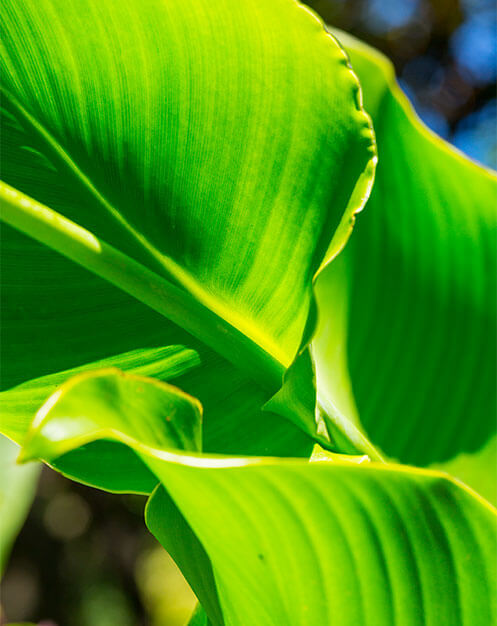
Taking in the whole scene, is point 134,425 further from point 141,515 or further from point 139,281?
point 141,515

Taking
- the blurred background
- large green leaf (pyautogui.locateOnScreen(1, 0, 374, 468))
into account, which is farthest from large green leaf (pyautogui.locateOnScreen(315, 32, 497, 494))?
the blurred background

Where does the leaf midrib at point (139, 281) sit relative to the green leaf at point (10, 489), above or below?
above

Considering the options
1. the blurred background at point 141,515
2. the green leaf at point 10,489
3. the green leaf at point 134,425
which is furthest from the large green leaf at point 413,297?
the blurred background at point 141,515

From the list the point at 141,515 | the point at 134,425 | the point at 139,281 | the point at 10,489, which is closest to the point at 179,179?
the point at 139,281

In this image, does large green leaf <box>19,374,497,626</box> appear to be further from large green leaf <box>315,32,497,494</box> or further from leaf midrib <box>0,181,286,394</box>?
large green leaf <box>315,32,497,494</box>

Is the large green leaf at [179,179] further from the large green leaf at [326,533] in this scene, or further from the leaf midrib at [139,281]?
the large green leaf at [326,533]

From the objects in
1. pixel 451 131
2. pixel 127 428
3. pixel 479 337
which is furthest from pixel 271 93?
pixel 451 131
